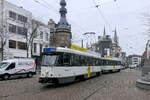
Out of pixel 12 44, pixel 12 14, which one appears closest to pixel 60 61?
pixel 12 44

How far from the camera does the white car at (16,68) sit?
22.4 m

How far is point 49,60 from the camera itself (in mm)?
14945

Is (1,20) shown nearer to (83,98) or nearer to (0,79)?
(0,79)

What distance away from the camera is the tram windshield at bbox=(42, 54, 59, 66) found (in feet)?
48.5

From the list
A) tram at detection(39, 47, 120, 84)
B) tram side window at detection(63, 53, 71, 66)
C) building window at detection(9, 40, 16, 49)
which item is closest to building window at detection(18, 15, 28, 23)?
building window at detection(9, 40, 16, 49)

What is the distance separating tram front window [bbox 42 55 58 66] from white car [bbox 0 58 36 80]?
350 inches

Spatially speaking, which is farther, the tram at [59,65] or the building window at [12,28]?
the building window at [12,28]

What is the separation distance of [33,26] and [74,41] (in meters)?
19.5

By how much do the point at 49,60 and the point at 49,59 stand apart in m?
0.10

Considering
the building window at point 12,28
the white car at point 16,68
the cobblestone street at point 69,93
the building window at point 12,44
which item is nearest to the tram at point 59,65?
the cobblestone street at point 69,93

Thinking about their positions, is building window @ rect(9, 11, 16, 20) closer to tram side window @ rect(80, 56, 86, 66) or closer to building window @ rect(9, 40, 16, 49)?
building window @ rect(9, 40, 16, 49)

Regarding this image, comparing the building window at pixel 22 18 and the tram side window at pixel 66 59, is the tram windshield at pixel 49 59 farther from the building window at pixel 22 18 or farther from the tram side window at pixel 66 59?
the building window at pixel 22 18

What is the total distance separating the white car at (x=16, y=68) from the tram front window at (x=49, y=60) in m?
8.90

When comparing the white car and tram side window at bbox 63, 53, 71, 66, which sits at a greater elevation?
tram side window at bbox 63, 53, 71, 66
